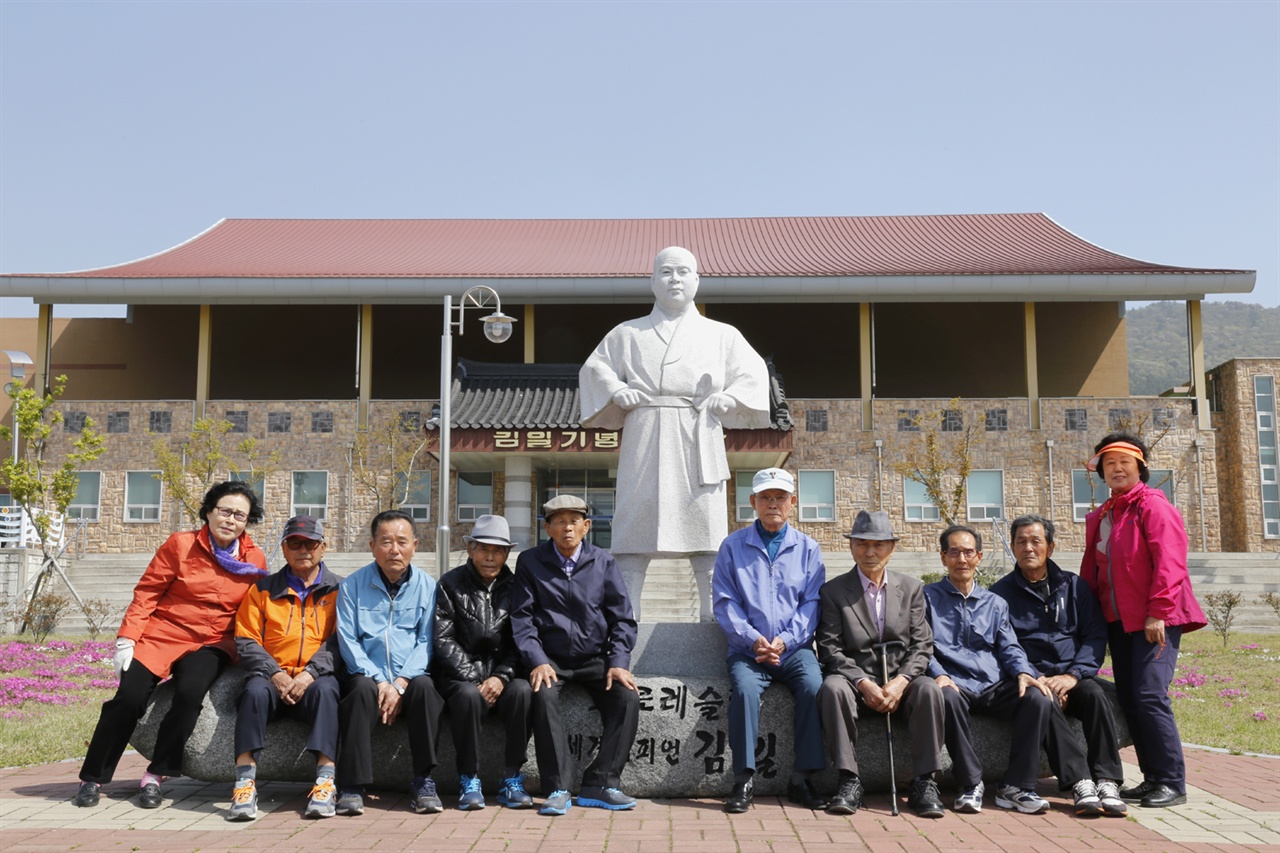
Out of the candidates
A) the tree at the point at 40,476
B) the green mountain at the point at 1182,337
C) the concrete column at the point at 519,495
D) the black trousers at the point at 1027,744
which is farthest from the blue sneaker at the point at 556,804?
the green mountain at the point at 1182,337

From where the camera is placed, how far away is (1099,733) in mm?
5977

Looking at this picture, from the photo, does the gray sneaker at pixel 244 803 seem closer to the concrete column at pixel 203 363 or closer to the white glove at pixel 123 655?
the white glove at pixel 123 655

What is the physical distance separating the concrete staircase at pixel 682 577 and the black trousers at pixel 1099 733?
36.9 feet

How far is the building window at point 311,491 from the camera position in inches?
990

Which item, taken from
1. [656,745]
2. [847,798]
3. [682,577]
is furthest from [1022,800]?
[682,577]

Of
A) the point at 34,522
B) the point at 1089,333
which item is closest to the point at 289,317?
the point at 34,522

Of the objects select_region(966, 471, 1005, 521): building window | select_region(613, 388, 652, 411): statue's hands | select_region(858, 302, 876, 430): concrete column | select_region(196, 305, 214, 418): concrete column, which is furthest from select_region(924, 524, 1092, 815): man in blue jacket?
select_region(196, 305, 214, 418): concrete column

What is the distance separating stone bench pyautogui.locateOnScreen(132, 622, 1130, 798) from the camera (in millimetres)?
6043

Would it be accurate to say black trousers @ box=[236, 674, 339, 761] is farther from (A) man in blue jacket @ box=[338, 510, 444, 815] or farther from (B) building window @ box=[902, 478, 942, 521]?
(B) building window @ box=[902, 478, 942, 521]

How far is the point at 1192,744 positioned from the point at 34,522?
60.3ft

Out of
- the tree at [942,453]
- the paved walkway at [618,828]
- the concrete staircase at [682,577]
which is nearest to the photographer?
the paved walkway at [618,828]

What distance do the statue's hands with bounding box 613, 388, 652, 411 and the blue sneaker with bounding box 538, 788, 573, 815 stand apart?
2.55 meters

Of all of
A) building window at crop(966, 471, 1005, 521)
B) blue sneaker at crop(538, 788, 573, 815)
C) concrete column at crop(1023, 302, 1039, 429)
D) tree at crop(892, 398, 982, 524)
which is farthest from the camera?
concrete column at crop(1023, 302, 1039, 429)

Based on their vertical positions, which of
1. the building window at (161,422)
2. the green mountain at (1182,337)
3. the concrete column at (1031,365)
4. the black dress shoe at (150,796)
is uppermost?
the green mountain at (1182,337)
